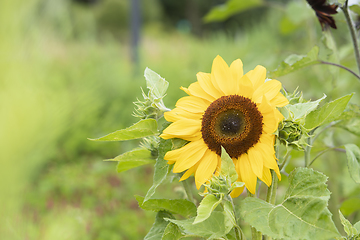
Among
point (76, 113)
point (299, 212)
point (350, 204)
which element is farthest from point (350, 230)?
point (76, 113)

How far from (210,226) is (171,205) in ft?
0.16

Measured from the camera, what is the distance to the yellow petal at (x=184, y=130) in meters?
0.24

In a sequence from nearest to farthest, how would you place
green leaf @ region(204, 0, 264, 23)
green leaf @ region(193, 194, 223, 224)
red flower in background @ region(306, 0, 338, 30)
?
green leaf @ region(193, 194, 223, 224) < red flower in background @ region(306, 0, 338, 30) < green leaf @ region(204, 0, 264, 23)

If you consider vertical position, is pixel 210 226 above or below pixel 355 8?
below

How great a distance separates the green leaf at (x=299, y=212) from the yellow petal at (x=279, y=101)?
53 millimetres

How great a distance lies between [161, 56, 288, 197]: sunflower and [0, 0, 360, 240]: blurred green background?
191mm

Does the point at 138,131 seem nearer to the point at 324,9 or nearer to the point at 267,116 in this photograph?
the point at 267,116

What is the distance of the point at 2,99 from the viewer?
3.25ft

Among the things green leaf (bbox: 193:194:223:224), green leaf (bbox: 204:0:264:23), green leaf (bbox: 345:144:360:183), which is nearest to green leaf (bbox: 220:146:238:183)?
green leaf (bbox: 193:194:223:224)

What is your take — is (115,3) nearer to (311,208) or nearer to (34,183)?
(34,183)

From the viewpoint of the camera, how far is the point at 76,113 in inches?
79.9

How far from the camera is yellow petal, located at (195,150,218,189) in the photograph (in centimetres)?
24

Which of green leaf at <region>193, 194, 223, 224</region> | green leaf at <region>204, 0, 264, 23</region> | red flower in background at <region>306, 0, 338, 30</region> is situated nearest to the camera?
green leaf at <region>193, 194, 223, 224</region>

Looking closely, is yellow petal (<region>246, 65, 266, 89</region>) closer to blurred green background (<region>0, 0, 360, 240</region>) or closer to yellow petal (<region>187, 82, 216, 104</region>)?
yellow petal (<region>187, 82, 216, 104</region>)
